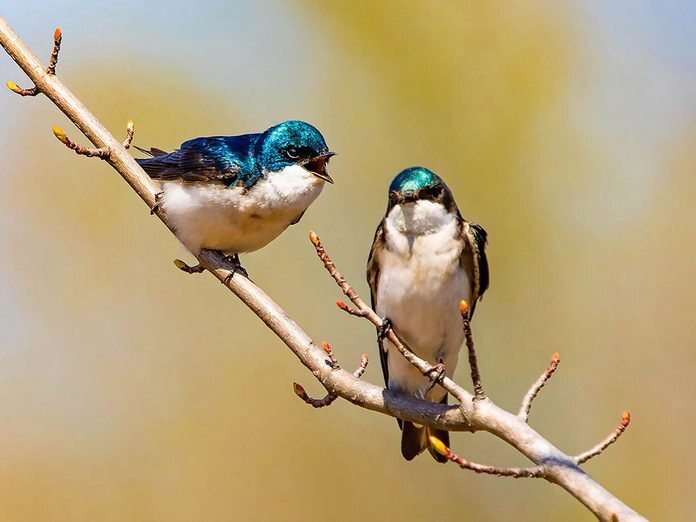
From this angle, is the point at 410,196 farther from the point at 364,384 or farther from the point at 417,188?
the point at 364,384

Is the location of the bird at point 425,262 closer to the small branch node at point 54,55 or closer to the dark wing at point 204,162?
the dark wing at point 204,162

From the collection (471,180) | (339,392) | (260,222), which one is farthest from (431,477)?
(339,392)

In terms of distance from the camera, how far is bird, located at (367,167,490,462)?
15.1 ft

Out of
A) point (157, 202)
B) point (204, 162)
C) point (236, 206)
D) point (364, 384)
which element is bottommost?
point (364, 384)

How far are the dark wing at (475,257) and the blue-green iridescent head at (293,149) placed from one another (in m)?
0.70

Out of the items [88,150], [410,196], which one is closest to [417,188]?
[410,196]

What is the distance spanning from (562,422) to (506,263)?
4.84 feet

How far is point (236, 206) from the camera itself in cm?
485

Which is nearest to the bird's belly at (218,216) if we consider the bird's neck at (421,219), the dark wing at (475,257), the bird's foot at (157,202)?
the bird's foot at (157,202)

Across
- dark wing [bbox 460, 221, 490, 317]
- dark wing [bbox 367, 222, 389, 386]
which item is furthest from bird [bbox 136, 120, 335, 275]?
dark wing [bbox 460, 221, 490, 317]

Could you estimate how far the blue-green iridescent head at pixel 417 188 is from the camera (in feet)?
15.1

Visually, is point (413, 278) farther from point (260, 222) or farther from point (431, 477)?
point (431, 477)

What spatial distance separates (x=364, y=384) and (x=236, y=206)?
142 centimetres

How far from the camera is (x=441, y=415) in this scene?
3545 mm
